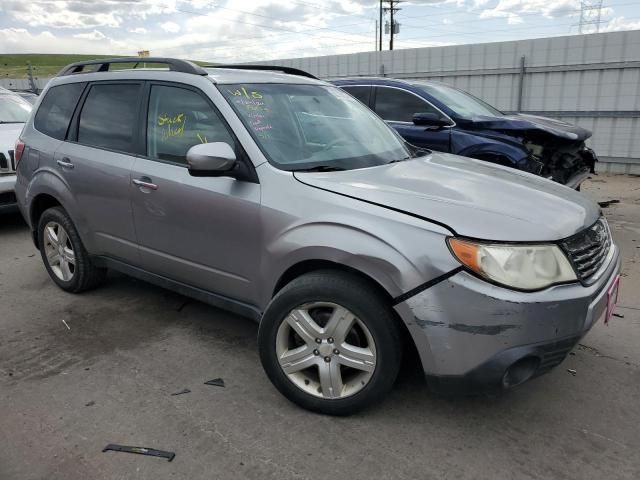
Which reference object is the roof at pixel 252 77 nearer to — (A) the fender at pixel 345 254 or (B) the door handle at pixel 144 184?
(B) the door handle at pixel 144 184

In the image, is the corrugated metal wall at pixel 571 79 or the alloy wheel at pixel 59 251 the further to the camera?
the corrugated metal wall at pixel 571 79

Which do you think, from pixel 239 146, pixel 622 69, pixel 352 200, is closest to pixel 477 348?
pixel 352 200

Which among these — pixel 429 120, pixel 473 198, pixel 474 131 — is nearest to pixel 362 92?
pixel 429 120

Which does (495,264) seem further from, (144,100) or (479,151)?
(479,151)

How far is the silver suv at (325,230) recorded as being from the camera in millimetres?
2285

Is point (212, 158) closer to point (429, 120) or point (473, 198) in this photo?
point (473, 198)

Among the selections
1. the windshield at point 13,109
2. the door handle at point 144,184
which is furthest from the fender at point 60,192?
the windshield at point 13,109

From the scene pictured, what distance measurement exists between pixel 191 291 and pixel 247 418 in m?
0.99

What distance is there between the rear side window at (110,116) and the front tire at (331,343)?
69.8 inches

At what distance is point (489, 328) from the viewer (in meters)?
2.23

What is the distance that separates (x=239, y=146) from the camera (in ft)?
9.76

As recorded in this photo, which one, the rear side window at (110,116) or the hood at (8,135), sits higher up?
the rear side window at (110,116)

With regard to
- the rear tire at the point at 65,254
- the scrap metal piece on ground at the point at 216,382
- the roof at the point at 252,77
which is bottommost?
the scrap metal piece on ground at the point at 216,382

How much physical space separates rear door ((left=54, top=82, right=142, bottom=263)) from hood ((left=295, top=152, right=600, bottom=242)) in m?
1.47
